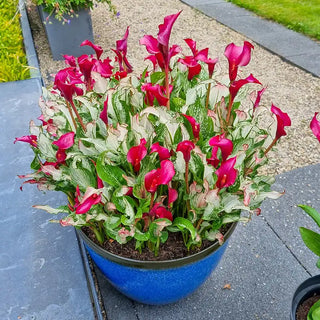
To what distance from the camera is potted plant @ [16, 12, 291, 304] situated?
1.15m

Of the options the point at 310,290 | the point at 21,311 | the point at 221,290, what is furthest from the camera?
the point at 221,290

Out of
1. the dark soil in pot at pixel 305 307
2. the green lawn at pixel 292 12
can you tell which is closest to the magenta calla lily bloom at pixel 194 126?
the dark soil in pot at pixel 305 307

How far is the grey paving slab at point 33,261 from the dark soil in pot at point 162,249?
370 millimetres

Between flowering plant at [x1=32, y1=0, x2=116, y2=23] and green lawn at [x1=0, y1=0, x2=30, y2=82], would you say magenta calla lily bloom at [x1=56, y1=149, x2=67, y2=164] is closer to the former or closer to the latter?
green lawn at [x1=0, y1=0, x2=30, y2=82]

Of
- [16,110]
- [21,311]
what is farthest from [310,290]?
[16,110]

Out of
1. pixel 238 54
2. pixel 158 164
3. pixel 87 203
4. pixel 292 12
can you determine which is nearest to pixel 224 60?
pixel 292 12

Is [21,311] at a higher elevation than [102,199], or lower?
lower

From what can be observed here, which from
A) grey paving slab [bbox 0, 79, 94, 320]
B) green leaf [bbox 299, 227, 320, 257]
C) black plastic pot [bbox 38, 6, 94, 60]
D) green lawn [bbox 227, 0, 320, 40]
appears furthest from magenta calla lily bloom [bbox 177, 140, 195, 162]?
green lawn [bbox 227, 0, 320, 40]

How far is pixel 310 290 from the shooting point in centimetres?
133

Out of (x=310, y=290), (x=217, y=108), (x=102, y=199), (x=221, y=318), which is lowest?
(x=221, y=318)

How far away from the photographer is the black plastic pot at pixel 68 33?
3949mm

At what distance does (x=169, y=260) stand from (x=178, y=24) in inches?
177

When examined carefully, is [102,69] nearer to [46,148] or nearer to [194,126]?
[46,148]

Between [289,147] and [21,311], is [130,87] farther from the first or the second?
[289,147]
